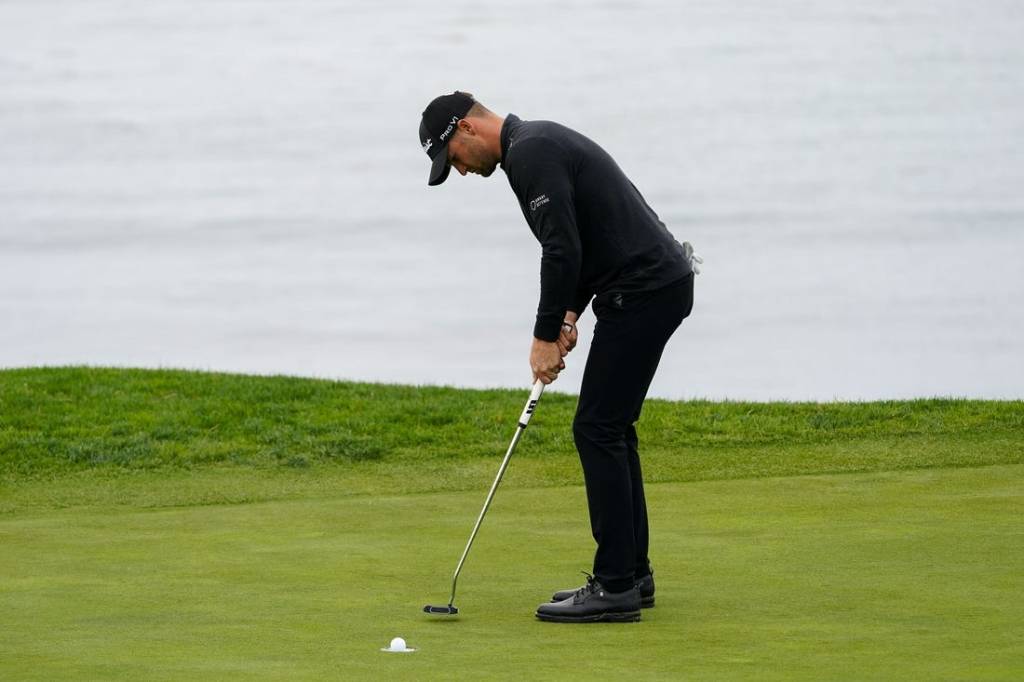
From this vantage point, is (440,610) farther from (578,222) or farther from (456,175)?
(456,175)

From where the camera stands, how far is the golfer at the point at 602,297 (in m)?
4.59

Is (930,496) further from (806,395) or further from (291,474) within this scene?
(806,395)

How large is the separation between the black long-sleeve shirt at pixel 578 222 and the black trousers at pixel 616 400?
61mm

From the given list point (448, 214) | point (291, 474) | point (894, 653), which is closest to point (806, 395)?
point (291, 474)

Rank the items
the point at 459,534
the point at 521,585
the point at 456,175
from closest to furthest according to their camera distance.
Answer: the point at 521,585 < the point at 459,534 < the point at 456,175

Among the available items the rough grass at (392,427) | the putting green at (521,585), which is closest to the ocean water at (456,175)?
the rough grass at (392,427)

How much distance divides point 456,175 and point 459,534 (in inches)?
732

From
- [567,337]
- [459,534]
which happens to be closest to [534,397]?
[567,337]

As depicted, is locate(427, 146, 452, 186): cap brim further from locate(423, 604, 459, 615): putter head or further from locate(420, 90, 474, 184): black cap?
locate(423, 604, 459, 615): putter head

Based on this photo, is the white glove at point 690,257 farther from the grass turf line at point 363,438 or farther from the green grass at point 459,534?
the grass turf line at point 363,438

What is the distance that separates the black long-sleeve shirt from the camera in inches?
178

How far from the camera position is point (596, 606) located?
457 centimetres

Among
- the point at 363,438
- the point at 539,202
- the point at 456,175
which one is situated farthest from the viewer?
the point at 456,175

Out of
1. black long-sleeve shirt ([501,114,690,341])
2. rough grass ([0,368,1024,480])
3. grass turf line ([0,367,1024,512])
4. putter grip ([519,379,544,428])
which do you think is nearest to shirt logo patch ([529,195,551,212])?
black long-sleeve shirt ([501,114,690,341])
